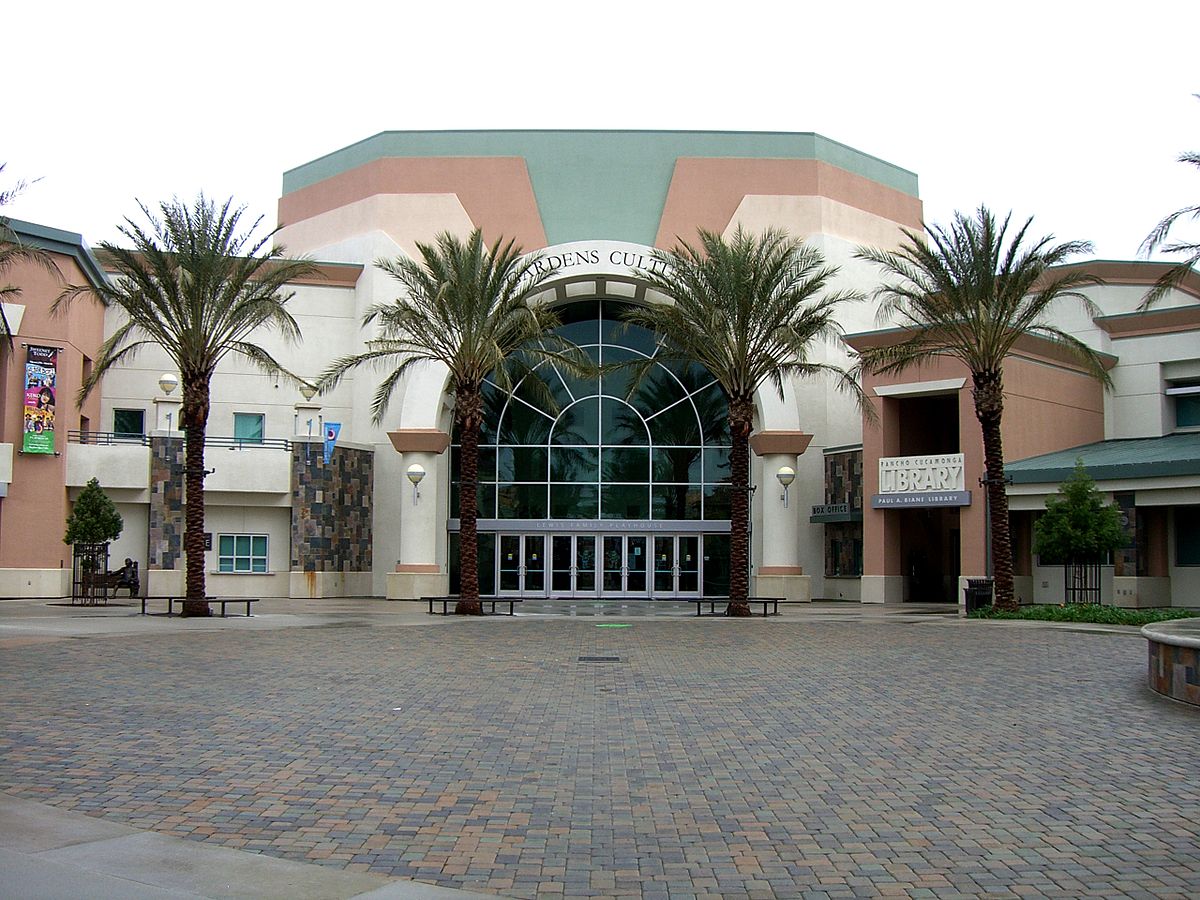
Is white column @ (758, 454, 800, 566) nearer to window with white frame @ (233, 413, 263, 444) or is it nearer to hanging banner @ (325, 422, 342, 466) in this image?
hanging banner @ (325, 422, 342, 466)

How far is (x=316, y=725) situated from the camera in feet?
35.1

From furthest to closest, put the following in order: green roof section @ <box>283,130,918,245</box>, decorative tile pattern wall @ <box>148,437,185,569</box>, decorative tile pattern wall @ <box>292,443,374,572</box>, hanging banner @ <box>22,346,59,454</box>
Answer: green roof section @ <box>283,130,918,245</box> → decorative tile pattern wall @ <box>292,443,374,572</box> → decorative tile pattern wall @ <box>148,437,185,569</box> → hanging banner @ <box>22,346,59,454</box>

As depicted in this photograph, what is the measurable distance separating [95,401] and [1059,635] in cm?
3131

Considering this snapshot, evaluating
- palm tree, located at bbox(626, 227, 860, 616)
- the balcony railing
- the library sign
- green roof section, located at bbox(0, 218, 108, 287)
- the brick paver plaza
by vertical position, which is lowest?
the brick paver plaza

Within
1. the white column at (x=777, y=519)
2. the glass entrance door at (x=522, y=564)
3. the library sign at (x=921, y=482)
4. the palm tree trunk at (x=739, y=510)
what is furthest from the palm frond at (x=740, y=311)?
the glass entrance door at (x=522, y=564)

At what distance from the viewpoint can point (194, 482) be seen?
88.8ft

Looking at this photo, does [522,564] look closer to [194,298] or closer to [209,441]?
[209,441]

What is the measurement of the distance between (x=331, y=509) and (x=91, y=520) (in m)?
8.75

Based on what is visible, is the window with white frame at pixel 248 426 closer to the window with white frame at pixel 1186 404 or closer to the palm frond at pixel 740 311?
the palm frond at pixel 740 311

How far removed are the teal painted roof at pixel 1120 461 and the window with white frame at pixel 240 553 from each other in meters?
24.1

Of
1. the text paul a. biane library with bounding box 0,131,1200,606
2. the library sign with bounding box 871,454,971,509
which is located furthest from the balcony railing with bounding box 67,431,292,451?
the library sign with bounding box 871,454,971,509

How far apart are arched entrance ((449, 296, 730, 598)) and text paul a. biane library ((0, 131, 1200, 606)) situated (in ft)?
0.28

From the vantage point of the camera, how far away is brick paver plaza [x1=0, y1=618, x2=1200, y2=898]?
250 inches

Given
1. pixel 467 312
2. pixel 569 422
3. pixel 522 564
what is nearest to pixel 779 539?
pixel 569 422
